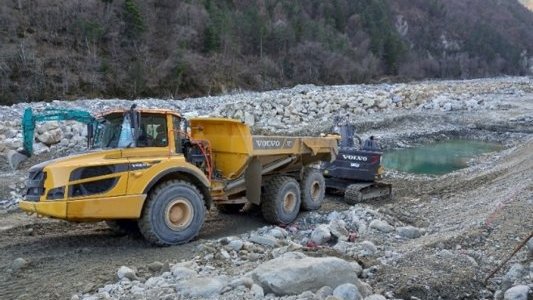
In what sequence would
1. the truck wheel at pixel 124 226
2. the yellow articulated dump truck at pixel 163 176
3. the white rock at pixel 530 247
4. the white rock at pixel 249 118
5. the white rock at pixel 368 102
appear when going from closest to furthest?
the white rock at pixel 530 247 < the yellow articulated dump truck at pixel 163 176 < the truck wheel at pixel 124 226 < the white rock at pixel 249 118 < the white rock at pixel 368 102

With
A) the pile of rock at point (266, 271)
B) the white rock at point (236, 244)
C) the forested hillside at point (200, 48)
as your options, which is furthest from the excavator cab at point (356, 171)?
the forested hillside at point (200, 48)

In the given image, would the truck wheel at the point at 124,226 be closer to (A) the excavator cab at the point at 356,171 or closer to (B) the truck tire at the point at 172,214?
(B) the truck tire at the point at 172,214

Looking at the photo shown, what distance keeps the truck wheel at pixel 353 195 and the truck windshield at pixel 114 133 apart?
5.85 meters

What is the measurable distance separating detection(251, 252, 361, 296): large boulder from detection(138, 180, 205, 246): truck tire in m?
2.18

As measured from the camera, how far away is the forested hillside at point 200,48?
34344mm

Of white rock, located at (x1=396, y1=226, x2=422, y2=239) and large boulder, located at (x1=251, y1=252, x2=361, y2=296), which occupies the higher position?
large boulder, located at (x1=251, y1=252, x2=361, y2=296)

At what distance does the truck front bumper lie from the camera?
22.0 feet

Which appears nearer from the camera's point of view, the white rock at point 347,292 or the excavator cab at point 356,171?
the white rock at point 347,292

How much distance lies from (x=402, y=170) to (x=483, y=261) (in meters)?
13.1

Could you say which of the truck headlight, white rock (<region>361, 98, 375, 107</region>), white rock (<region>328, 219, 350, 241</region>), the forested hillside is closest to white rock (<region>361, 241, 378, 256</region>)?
white rock (<region>328, 219, 350, 241</region>)

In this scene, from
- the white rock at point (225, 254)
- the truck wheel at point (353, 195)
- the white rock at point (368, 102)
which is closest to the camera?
the white rock at point (225, 254)

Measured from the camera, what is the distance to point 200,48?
150ft

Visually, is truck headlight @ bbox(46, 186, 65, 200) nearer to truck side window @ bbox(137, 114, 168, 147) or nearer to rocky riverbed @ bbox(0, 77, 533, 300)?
rocky riverbed @ bbox(0, 77, 533, 300)

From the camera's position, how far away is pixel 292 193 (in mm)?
9797
